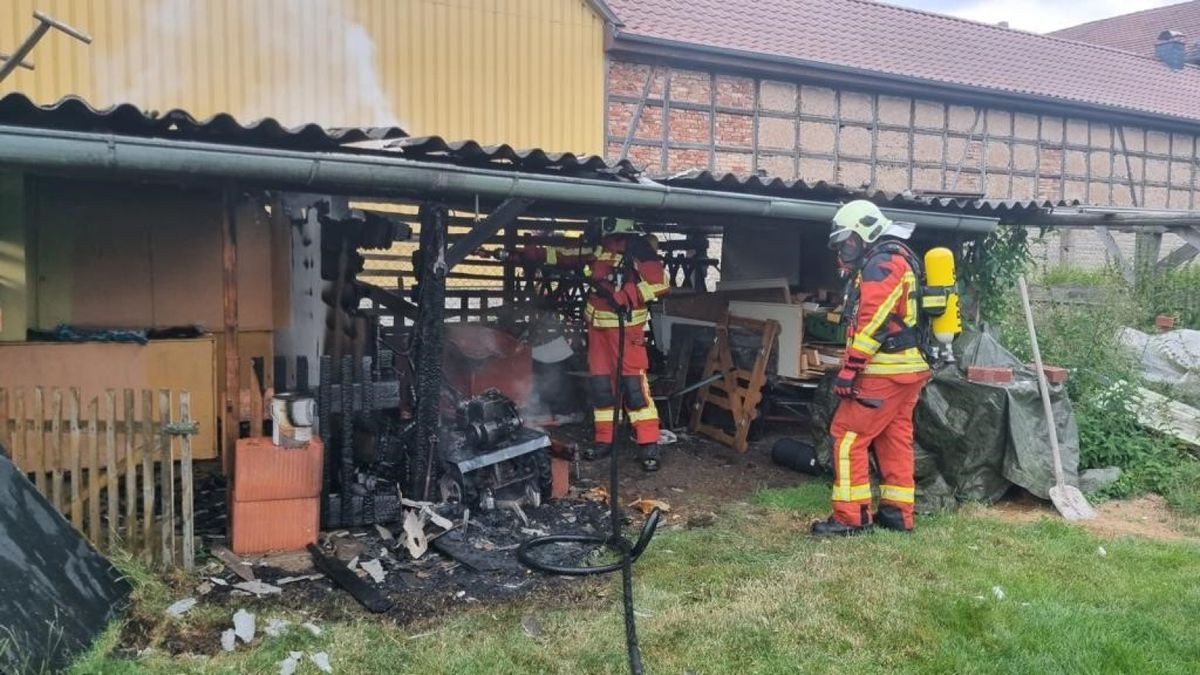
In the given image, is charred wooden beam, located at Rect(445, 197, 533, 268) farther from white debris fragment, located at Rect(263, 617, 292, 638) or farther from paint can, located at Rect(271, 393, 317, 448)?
white debris fragment, located at Rect(263, 617, 292, 638)

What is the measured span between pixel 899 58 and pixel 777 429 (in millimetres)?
10350

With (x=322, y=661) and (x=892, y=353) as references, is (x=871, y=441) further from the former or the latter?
(x=322, y=661)

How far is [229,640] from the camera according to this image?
3816mm

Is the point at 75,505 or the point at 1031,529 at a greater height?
the point at 75,505

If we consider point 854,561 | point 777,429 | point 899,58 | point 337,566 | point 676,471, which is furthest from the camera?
point 899,58

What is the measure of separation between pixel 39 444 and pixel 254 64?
25.8 feet

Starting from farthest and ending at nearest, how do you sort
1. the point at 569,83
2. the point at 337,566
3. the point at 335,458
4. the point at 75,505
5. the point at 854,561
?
1. the point at 569,83
2. the point at 335,458
3. the point at 854,561
4. the point at 337,566
5. the point at 75,505

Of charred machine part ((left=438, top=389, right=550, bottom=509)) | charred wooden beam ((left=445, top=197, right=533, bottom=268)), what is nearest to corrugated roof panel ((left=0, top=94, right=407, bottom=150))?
charred wooden beam ((left=445, top=197, right=533, bottom=268))

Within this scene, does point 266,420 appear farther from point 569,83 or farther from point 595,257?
point 569,83

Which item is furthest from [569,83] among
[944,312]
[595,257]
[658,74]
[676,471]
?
[944,312]

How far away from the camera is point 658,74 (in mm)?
14133

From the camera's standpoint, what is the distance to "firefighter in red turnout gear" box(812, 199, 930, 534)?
17.9 ft

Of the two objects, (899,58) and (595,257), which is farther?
(899,58)

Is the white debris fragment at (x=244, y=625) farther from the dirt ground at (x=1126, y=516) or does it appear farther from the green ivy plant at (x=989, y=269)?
the green ivy plant at (x=989, y=269)
